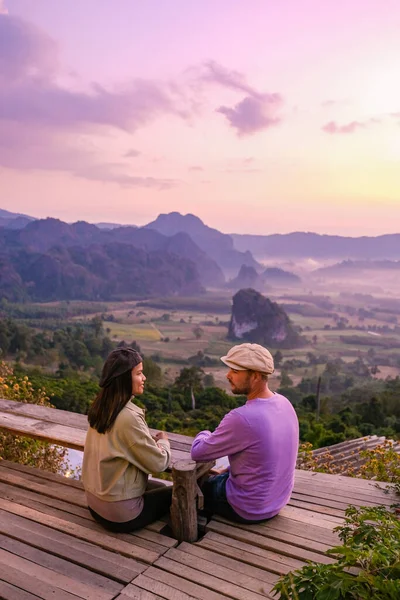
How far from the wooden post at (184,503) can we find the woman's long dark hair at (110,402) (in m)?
0.48

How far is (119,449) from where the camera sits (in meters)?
2.70

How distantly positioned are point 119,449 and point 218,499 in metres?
0.76

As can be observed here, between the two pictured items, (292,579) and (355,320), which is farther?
(355,320)

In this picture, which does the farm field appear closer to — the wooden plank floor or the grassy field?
the grassy field

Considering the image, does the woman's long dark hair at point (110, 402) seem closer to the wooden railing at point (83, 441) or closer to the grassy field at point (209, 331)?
the wooden railing at point (83, 441)

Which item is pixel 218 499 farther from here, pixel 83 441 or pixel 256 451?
pixel 83 441

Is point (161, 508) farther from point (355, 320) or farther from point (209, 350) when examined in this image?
point (355, 320)

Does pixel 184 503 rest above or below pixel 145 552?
above

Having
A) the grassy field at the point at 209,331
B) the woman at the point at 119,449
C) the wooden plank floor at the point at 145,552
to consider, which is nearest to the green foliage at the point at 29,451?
the wooden plank floor at the point at 145,552

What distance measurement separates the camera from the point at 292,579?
162cm

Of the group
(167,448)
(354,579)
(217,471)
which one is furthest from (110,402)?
(354,579)

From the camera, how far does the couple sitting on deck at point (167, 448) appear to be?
2693 mm

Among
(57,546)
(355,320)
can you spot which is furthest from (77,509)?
(355,320)

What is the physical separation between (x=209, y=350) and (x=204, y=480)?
4087 inches
